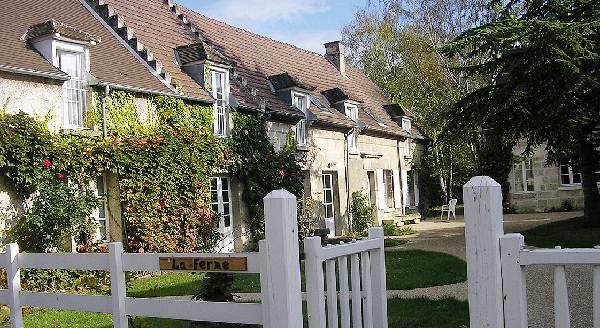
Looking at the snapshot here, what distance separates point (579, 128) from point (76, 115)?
41.4 ft

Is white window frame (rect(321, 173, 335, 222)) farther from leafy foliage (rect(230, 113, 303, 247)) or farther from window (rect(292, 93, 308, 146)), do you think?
leafy foliage (rect(230, 113, 303, 247))

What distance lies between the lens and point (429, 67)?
100ft

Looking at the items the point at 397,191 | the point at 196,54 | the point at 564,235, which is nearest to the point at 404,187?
the point at 397,191

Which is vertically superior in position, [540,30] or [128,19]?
[128,19]

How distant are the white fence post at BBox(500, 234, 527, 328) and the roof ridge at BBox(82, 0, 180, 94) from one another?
11679mm

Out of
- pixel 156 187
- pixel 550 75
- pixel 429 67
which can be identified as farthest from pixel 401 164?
pixel 156 187

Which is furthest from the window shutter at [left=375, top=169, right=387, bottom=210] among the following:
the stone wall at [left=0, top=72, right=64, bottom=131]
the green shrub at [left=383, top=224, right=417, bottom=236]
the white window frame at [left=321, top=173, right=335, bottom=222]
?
the stone wall at [left=0, top=72, right=64, bottom=131]

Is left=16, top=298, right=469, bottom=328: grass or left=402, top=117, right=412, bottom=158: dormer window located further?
left=402, top=117, right=412, bottom=158: dormer window

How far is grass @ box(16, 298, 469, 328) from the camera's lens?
6590mm

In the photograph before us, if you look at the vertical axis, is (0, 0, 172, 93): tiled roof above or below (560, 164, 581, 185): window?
above

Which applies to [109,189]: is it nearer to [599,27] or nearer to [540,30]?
[540,30]

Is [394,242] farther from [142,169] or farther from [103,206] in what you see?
[103,206]

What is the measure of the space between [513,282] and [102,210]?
1056cm

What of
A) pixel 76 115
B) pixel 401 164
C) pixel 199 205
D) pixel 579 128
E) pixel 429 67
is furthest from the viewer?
pixel 429 67
